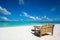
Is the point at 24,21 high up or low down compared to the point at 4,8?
down

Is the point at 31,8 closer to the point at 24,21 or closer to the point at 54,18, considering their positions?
the point at 24,21

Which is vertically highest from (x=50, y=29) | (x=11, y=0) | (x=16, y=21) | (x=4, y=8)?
(x=11, y=0)

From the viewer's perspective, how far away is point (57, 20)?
9.56 metres

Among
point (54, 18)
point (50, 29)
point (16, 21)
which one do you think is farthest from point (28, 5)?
point (50, 29)

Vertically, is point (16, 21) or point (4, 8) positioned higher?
point (4, 8)

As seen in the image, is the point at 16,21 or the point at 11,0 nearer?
the point at 11,0

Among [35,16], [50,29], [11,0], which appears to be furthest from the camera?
[35,16]

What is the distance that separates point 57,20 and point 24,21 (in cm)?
266

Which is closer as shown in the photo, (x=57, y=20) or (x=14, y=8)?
(x=14, y=8)

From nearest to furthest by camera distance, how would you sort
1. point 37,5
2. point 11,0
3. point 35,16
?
1. point 11,0
2. point 37,5
3. point 35,16

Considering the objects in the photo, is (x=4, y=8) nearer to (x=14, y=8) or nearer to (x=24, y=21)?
(x=14, y=8)

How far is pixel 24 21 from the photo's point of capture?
32.7 feet

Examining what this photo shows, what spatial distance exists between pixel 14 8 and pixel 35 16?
5.85 feet

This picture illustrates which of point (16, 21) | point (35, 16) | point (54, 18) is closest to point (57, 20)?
point (54, 18)
